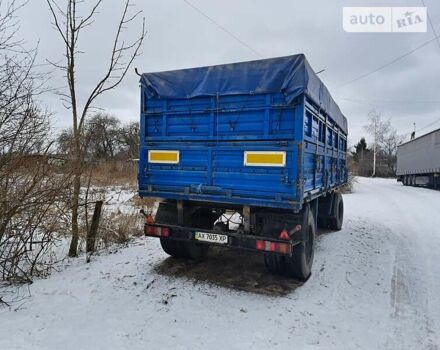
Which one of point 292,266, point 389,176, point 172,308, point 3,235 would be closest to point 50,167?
point 3,235

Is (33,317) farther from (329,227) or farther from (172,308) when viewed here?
(329,227)

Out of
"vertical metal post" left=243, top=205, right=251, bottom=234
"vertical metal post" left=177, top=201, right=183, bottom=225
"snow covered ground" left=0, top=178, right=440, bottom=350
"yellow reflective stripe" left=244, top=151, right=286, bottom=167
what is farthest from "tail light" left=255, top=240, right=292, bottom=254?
"vertical metal post" left=177, top=201, right=183, bottom=225

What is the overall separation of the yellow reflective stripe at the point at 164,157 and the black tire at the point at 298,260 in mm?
1845

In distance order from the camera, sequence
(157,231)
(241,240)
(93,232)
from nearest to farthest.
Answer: (241,240), (157,231), (93,232)

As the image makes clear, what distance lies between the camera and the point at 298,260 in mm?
4695

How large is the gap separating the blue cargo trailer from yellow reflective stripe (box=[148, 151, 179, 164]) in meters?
0.01

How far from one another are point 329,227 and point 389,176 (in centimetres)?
4896

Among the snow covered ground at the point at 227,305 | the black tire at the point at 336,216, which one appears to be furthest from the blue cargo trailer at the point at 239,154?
the black tire at the point at 336,216

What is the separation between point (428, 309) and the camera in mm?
4109

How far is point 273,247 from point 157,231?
1.68 m

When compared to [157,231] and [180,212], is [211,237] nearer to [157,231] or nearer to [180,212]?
[180,212]

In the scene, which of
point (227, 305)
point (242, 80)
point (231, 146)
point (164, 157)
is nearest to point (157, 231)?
point (164, 157)

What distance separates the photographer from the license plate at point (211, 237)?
459 cm

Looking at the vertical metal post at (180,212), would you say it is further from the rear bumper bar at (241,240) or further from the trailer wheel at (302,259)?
the trailer wheel at (302,259)
